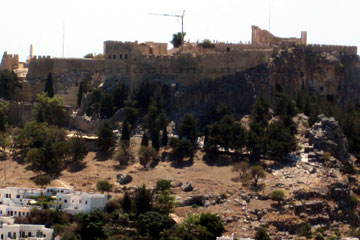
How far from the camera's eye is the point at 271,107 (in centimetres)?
8281

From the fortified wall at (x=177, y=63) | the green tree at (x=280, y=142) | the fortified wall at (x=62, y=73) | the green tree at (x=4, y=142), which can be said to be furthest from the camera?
the fortified wall at (x=62, y=73)

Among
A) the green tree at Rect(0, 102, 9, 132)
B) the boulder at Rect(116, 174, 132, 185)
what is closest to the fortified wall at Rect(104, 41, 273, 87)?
the green tree at Rect(0, 102, 9, 132)

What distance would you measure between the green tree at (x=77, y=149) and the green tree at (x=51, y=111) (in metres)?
5.66

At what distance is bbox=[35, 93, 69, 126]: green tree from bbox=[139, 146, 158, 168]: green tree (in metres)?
9.86

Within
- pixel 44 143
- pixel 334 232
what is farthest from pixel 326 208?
pixel 44 143

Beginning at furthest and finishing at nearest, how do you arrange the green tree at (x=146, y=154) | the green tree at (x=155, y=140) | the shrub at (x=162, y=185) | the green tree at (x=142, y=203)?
the green tree at (x=155, y=140) → the green tree at (x=146, y=154) → the shrub at (x=162, y=185) → the green tree at (x=142, y=203)

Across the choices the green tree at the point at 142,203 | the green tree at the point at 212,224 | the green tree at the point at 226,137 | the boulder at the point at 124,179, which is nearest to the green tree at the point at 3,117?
the boulder at the point at 124,179

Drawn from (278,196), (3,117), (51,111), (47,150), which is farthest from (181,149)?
(3,117)

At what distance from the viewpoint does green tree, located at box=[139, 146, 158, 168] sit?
245ft

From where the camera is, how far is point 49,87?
85.6 metres

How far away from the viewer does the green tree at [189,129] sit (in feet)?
253

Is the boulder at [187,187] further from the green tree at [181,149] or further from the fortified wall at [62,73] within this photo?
the fortified wall at [62,73]

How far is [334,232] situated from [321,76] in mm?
21746

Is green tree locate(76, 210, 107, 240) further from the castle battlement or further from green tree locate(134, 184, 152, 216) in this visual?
the castle battlement
